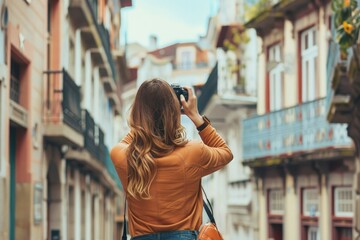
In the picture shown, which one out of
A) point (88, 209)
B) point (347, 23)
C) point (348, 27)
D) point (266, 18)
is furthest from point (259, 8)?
point (348, 27)

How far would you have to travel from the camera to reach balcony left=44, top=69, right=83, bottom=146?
17594 millimetres

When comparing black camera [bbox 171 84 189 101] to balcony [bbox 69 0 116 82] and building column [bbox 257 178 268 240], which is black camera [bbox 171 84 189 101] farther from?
building column [bbox 257 178 268 240]

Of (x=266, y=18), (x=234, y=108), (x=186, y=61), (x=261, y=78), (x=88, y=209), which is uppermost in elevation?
(x=186, y=61)

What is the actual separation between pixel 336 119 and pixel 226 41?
17241 millimetres

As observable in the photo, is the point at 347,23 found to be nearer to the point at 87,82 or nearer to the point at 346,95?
the point at 346,95

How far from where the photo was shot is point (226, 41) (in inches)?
1393

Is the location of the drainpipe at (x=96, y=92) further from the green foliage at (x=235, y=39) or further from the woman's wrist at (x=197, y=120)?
the woman's wrist at (x=197, y=120)

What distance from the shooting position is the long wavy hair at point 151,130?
16.6 feet

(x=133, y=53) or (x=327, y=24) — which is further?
(x=133, y=53)

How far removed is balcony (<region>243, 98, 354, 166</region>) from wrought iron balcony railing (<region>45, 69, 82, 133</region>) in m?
6.38

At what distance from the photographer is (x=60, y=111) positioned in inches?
701

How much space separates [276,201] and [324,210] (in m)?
4.58

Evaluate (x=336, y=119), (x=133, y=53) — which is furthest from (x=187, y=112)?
(x=133, y=53)

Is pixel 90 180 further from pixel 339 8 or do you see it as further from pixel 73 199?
pixel 339 8
